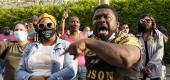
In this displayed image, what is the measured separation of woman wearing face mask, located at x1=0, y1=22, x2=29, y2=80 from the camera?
807 centimetres

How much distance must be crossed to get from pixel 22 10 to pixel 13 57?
497 inches

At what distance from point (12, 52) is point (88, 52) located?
4278mm

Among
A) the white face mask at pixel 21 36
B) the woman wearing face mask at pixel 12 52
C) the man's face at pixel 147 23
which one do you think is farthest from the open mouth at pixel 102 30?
the white face mask at pixel 21 36

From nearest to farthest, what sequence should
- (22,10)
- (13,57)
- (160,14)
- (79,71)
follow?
(79,71) < (13,57) < (160,14) < (22,10)

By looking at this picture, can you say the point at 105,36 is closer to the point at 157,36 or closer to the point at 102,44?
the point at 102,44

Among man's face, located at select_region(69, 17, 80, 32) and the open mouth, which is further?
man's face, located at select_region(69, 17, 80, 32)

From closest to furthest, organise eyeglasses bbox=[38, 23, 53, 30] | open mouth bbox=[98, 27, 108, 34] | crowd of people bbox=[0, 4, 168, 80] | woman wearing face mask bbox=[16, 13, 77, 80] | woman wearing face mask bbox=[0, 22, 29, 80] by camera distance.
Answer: crowd of people bbox=[0, 4, 168, 80]
open mouth bbox=[98, 27, 108, 34]
woman wearing face mask bbox=[16, 13, 77, 80]
eyeglasses bbox=[38, 23, 53, 30]
woman wearing face mask bbox=[0, 22, 29, 80]

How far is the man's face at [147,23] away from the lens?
7.89 metres

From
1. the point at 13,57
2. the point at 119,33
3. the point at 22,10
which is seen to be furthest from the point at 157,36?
the point at 22,10

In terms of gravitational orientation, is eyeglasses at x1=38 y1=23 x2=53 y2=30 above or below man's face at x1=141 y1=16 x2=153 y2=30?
above

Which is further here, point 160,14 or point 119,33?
point 160,14

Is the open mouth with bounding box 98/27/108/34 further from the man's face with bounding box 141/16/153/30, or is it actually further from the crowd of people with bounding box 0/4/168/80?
the man's face with bounding box 141/16/153/30

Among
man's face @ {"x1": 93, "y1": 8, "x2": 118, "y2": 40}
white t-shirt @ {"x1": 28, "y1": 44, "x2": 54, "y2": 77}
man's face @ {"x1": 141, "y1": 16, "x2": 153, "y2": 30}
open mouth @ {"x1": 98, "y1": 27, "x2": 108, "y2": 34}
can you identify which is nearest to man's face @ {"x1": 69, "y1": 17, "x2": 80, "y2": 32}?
man's face @ {"x1": 141, "y1": 16, "x2": 153, "y2": 30}

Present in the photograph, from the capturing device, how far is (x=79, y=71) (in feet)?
24.5
